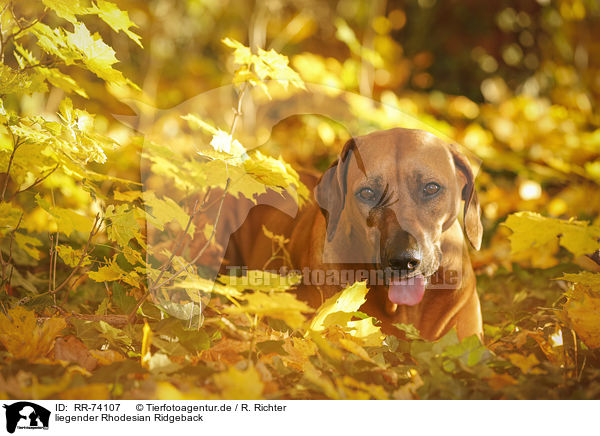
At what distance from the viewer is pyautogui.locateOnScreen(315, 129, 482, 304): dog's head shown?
137 cm

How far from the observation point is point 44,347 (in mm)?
1124

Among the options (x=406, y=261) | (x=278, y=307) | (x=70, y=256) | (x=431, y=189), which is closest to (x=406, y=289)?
(x=406, y=261)

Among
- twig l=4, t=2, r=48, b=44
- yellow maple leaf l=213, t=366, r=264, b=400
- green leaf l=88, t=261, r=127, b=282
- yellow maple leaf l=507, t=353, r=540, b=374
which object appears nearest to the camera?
yellow maple leaf l=213, t=366, r=264, b=400

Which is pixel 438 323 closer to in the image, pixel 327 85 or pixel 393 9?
pixel 327 85

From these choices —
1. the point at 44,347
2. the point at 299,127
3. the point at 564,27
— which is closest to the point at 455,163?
the point at 44,347

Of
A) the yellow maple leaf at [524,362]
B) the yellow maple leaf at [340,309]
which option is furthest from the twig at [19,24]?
the yellow maple leaf at [524,362]

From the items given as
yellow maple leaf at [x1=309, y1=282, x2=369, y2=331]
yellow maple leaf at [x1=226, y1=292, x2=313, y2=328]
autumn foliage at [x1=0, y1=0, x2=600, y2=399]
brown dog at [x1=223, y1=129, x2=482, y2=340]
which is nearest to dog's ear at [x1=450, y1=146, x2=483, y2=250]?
brown dog at [x1=223, y1=129, x2=482, y2=340]

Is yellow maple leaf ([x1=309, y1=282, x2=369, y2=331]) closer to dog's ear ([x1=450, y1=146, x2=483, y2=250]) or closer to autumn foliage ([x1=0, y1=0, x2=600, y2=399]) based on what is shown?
autumn foliage ([x1=0, y1=0, x2=600, y2=399])

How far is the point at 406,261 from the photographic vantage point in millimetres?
1331

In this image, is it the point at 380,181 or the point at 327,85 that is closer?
the point at 380,181

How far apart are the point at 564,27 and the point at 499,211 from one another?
158 centimetres

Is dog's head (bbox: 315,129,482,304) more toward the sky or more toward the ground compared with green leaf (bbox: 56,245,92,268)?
more toward the sky
